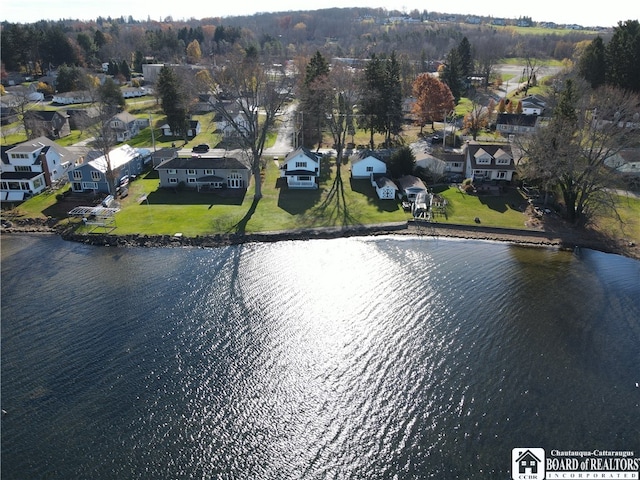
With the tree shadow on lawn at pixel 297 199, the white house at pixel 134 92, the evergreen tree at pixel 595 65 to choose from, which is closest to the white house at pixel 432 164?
the tree shadow on lawn at pixel 297 199

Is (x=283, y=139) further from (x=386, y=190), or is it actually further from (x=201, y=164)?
(x=386, y=190)

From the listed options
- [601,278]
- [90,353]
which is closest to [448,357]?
[601,278]

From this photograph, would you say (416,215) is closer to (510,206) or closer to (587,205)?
(510,206)

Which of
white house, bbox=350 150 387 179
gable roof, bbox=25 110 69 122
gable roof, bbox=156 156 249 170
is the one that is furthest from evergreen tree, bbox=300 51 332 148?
gable roof, bbox=25 110 69 122

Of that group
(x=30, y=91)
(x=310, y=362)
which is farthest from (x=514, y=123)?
(x=30, y=91)

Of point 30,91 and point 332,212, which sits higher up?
point 30,91

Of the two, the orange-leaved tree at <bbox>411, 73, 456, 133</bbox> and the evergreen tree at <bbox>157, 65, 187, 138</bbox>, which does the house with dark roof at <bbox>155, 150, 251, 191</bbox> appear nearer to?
the evergreen tree at <bbox>157, 65, 187, 138</bbox>
